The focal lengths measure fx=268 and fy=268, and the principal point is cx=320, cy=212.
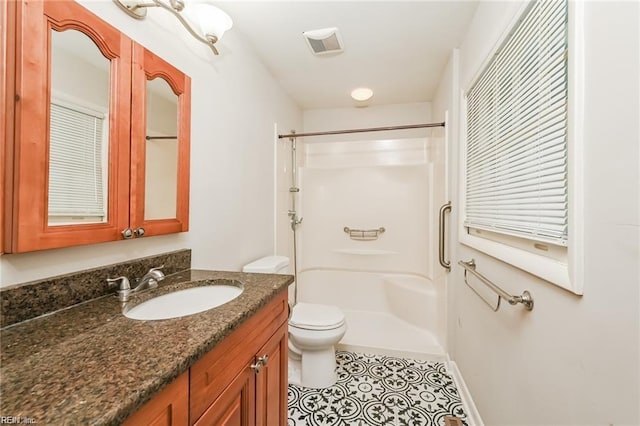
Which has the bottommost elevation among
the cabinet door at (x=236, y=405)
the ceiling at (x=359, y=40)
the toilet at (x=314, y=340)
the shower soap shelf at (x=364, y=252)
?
the toilet at (x=314, y=340)

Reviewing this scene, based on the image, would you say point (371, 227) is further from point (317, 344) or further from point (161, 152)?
point (161, 152)

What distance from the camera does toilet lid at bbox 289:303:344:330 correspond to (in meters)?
1.80

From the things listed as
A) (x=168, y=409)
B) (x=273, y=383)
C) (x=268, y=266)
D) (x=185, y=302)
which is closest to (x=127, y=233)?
(x=185, y=302)

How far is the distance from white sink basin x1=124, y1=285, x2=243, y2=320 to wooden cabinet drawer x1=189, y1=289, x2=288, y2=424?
18 cm

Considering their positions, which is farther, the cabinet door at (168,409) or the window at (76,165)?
the window at (76,165)

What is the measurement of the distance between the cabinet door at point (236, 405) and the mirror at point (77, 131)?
0.69m

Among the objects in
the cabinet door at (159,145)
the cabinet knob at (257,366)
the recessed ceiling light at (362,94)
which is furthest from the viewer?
the recessed ceiling light at (362,94)

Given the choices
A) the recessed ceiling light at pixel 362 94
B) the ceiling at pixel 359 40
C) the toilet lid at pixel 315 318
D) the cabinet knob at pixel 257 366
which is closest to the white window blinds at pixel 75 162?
the cabinet knob at pixel 257 366

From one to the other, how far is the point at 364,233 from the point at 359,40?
1.93 meters

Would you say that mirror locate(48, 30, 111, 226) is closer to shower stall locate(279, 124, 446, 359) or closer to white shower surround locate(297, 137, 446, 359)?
shower stall locate(279, 124, 446, 359)

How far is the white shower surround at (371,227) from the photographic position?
278 cm

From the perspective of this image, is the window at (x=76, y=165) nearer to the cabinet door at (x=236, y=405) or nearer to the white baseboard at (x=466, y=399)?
the cabinet door at (x=236, y=405)

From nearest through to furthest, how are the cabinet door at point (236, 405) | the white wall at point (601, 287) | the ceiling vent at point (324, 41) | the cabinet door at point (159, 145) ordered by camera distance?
1. the white wall at point (601, 287)
2. the cabinet door at point (236, 405)
3. the cabinet door at point (159, 145)
4. the ceiling vent at point (324, 41)

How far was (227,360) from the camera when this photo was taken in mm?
760
